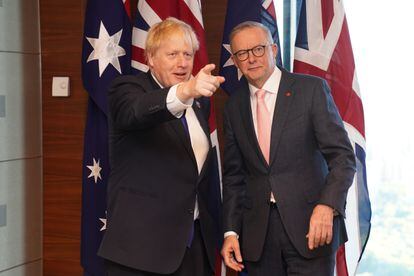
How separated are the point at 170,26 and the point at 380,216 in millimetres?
1879

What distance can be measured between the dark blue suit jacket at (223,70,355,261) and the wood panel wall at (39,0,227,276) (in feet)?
3.57

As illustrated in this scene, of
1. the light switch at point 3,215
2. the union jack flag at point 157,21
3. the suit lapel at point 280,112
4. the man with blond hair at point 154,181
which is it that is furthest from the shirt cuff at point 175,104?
the light switch at point 3,215

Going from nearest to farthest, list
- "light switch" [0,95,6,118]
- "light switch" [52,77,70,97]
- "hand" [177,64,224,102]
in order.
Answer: "hand" [177,64,224,102], "light switch" [0,95,6,118], "light switch" [52,77,70,97]

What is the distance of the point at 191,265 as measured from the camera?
221cm

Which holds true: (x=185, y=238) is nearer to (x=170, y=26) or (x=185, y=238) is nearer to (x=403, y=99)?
(x=170, y=26)

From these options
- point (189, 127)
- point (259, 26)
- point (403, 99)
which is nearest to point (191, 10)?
point (259, 26)

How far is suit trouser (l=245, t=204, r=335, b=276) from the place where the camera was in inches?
88.0

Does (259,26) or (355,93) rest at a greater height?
(259,26)

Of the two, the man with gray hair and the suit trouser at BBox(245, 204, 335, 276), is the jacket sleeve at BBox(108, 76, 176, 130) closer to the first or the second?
the man with gray hair

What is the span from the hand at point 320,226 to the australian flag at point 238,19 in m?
1.08

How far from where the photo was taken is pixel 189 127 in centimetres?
222

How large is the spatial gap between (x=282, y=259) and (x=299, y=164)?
1.21 ft

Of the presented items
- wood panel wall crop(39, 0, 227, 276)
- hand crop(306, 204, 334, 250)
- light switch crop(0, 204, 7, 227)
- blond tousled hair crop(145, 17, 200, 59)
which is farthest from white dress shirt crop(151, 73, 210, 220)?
light switch crop(0, 204, 7, 227)

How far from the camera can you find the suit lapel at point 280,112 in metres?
Result: 2.25
